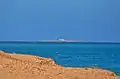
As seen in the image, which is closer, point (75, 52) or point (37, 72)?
point (37, 72)

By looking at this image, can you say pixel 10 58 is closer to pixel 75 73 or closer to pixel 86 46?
pixel 75 73

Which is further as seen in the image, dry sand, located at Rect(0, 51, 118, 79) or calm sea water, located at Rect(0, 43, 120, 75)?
calm sea water, located at Rect(0, 43, 120, 75)

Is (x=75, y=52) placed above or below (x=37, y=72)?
above

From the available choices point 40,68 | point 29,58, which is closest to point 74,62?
point 29,58

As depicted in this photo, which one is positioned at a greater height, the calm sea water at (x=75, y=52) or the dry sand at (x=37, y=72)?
the calm sea water at (x=75, y=52)

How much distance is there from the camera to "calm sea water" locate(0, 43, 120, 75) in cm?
289

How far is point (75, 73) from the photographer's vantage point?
1.25 meters

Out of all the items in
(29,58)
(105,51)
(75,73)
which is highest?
(105,51)

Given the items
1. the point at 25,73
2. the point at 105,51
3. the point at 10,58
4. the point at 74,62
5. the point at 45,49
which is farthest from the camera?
the point at 105,51

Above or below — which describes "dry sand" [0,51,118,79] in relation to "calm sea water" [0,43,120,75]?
below

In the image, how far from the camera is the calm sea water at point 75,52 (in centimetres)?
289

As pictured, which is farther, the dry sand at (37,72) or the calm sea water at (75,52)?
the calm sea water at (75,52)

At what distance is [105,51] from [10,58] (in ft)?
7.19

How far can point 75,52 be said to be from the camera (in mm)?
3203
